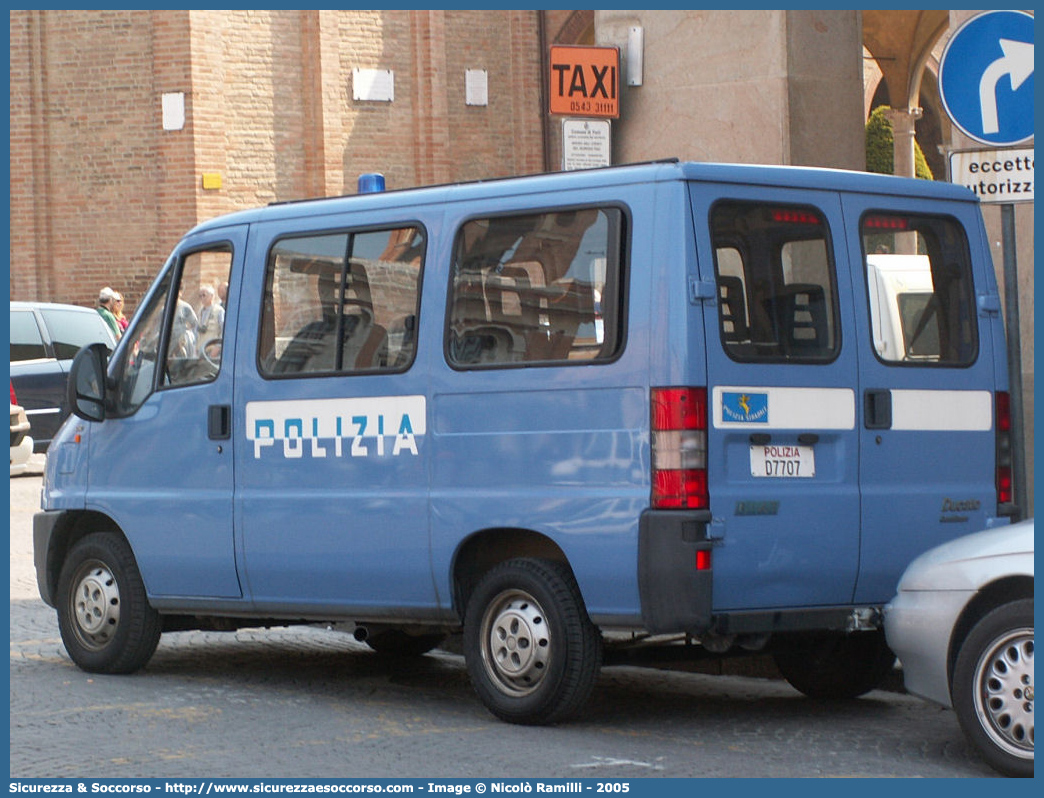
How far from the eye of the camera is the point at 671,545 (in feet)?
21.9

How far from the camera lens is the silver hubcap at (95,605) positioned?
873cm

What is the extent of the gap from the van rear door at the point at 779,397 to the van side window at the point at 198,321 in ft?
8.37

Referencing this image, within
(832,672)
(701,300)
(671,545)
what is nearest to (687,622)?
(671,545)

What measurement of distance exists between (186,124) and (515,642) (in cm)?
2118

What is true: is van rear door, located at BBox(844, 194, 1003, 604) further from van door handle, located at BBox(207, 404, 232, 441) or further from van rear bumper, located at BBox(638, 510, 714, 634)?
van door handle, located at BBox(207, 404, 232, 441)

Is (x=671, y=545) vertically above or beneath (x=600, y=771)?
above

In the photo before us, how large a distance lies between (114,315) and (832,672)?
51.9ft

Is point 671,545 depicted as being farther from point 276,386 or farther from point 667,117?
point 667,117

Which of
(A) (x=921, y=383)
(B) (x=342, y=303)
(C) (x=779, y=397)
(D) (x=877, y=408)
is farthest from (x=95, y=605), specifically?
(A) (x=921, y=383)

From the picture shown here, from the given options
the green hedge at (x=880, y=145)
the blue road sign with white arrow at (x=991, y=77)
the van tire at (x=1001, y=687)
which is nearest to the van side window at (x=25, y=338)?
the blue road sign with white arrow at (x=991, y=77)

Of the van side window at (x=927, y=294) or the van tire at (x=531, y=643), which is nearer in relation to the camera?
the van tire at (x=531, y=643)

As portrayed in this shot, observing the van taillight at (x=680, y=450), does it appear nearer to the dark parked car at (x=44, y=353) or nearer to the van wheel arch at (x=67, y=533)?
the van wheel arch at (x=67, y=533)
